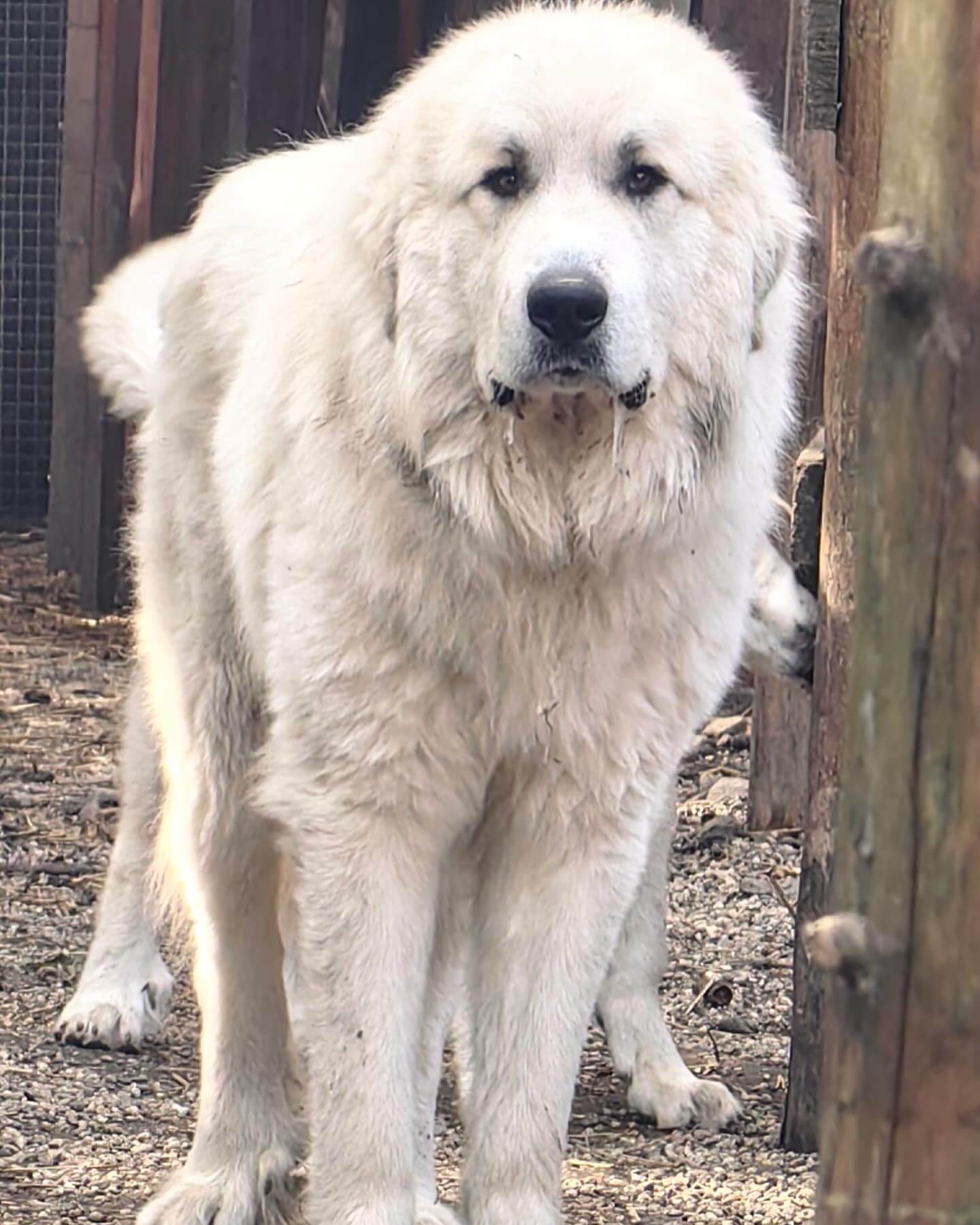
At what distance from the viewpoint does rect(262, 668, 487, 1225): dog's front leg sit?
2879 millimetres

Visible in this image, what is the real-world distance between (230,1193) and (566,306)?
150cm

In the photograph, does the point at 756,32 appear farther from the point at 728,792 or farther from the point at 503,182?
the point at 503,182

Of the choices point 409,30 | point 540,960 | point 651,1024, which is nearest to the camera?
point 540,960

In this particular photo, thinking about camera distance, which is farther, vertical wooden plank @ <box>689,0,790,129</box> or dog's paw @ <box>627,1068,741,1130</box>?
vertical wooden plank @ <box>689,0,790,129</box>

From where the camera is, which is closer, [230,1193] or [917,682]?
[917,682]

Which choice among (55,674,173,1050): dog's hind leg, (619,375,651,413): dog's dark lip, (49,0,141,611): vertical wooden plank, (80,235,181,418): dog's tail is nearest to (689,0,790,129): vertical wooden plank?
(49,0,141,611): vertical wooden plank

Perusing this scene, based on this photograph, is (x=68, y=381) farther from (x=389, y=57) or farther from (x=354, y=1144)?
(x=354, y=1144)

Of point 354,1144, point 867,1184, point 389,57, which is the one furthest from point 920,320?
point 389,57

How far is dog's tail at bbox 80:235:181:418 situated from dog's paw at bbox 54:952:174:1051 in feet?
3.57

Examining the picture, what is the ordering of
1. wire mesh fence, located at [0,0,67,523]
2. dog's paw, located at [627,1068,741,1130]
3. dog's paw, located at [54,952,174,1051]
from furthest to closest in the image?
wire mesh fence, located at [0,0,67,523], dog's paw, located at [54,952,174,1051], dog's paw, located at [627,1068,741,1130]

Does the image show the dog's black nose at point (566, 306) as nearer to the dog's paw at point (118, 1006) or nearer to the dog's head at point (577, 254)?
the dog's head at point (577, 254)

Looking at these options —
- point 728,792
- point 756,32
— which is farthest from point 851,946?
point 756,32

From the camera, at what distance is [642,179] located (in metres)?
2.78

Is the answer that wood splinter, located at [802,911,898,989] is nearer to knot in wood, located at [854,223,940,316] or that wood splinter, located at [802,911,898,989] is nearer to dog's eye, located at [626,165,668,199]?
knot in wood, located at [854,223,940,316]
